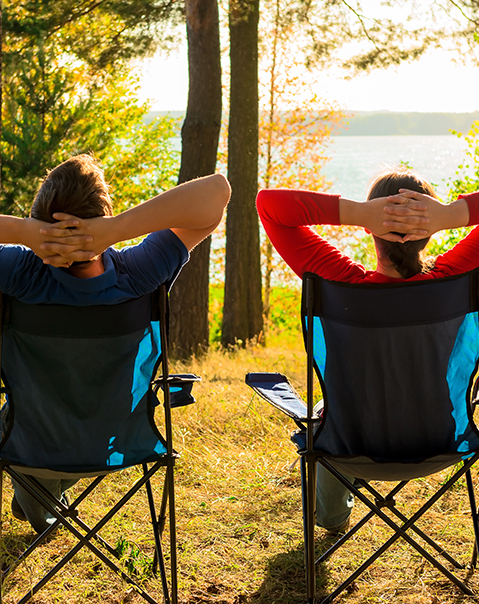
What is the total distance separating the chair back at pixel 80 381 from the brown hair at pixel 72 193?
242 mm

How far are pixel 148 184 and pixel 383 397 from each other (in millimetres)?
13410

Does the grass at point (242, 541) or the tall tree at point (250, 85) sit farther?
the tall tree at point (250, 85)

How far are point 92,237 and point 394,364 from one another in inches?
32.4

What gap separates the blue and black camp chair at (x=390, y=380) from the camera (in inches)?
63.6

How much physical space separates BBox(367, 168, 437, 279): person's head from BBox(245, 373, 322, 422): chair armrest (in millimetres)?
473

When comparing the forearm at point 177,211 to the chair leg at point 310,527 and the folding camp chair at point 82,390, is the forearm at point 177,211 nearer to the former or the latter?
the folding camp chair at point 82,390

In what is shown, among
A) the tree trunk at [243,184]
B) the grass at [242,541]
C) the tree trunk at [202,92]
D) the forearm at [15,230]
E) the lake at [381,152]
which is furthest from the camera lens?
the lake at [381,152]

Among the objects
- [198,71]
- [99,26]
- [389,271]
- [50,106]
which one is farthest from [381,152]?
[389,271]

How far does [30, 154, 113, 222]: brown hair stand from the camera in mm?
1564

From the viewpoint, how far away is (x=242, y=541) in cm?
219

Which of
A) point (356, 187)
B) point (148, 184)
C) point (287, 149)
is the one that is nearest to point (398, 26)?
point (287, 149)

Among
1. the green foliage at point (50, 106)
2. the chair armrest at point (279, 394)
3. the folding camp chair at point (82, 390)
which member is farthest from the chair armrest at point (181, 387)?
the green foliage at point (50, 106)

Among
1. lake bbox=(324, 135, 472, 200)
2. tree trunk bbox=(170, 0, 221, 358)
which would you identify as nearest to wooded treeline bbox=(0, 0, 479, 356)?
tree trunk bbox=(170, 0, 221, 358)

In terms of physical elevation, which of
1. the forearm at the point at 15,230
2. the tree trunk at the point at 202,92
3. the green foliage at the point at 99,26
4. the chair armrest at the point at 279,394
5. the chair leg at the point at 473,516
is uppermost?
the green foliage at the point at 99,26
